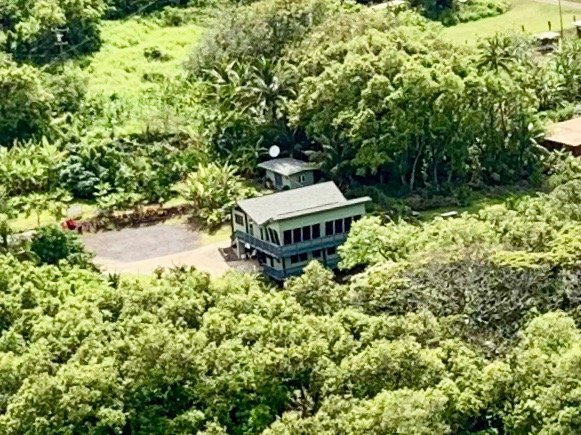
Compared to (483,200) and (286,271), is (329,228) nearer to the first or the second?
(286,271)

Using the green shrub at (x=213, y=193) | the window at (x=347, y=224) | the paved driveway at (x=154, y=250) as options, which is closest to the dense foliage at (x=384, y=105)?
the green shrub at (x=213, y=193)

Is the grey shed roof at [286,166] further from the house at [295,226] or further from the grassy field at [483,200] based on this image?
the house at [295,226]

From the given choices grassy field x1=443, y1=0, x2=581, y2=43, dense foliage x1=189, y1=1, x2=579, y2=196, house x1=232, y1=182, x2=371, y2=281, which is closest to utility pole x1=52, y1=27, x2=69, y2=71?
dense foliage x1=189, y1=1, x2=579, y2=196

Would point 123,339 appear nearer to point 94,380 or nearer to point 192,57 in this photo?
point 94,380

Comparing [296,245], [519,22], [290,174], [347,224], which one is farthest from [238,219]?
[519,22]

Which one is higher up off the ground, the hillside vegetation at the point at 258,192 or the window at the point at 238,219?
the hillside vegetation at the point at 258,192

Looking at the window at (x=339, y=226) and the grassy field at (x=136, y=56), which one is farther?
the grassy field at (x=136, y=56)

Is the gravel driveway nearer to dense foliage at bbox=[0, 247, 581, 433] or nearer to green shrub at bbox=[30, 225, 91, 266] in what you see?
green shrub at bbox=[30, 225, 91, 266]
